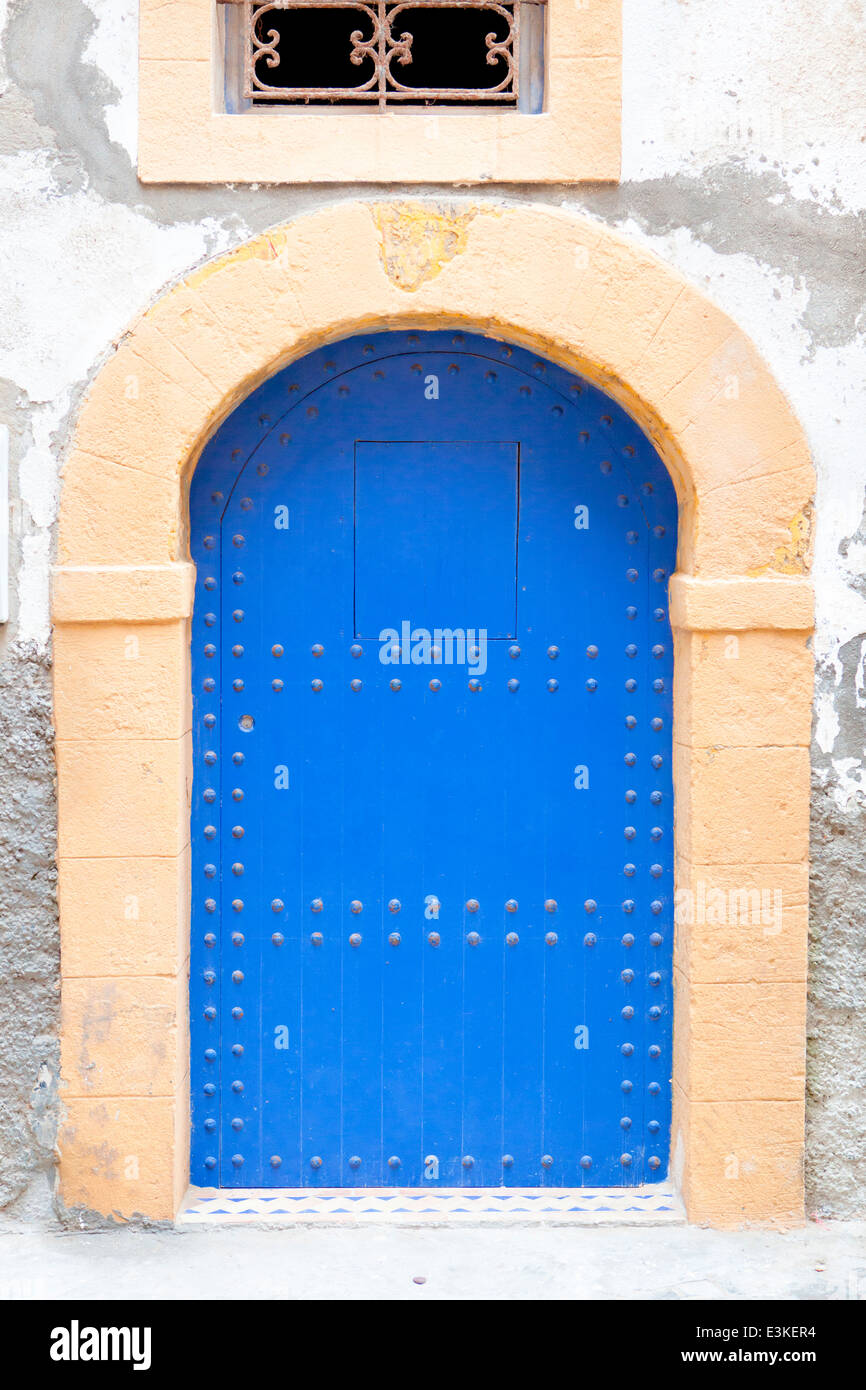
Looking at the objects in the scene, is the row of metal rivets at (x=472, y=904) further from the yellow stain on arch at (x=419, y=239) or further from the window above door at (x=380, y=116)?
the window above door at (x=380, y=116)

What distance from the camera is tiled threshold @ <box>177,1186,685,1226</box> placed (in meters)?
3.65

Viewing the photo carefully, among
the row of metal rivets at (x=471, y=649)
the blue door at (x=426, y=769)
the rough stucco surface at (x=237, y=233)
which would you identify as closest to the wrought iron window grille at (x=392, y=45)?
the rough stucco surface at (x=237, y=233)

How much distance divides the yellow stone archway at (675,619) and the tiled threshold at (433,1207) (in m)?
0.14

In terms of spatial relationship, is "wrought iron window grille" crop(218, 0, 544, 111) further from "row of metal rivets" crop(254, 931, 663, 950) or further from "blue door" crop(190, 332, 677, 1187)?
"row of metal rivets" crop(254, 931, 663, 950)

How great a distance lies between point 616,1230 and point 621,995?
2.12 ft

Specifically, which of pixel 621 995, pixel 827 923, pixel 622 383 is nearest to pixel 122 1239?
pixel 621 995

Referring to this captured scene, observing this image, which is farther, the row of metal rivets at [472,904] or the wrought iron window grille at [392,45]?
the row of metal rivets at [472,904]

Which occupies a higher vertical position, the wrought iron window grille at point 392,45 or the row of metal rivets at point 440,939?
the wrought iron window grille at point 392,45

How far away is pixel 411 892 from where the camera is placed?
12.5 ft

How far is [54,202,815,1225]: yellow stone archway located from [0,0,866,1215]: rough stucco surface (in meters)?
0.08

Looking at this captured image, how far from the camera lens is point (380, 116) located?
3.52 metres

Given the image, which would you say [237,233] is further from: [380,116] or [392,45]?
[392,45]

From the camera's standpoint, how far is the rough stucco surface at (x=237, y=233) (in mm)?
3496

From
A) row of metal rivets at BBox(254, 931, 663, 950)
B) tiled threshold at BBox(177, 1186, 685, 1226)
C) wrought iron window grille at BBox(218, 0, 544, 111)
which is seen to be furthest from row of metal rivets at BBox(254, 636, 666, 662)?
tiled threshold at BBox(177, 1186, 685, 1226)
